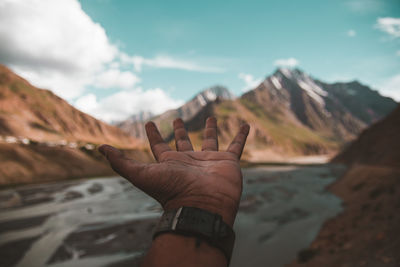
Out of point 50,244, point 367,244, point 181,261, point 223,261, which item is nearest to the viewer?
point 181,261

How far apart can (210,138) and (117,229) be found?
25.8 metres

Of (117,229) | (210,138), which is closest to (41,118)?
(117,229)

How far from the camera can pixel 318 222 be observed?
84.1 feet

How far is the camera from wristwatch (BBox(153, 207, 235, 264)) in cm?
266

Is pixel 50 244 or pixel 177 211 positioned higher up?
pixel 177 211

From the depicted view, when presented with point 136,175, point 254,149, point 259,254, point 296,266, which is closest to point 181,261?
point 136,175

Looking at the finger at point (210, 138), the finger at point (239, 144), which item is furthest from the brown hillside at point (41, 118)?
the finger at point (239, 144)

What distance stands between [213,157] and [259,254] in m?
17.6

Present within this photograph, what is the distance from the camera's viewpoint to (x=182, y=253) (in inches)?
99.9

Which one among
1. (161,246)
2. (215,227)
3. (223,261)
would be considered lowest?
(223,261)

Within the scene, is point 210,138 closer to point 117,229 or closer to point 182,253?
point 182,253

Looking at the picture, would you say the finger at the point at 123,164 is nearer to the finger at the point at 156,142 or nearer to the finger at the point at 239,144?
the finger at the point at 156,142

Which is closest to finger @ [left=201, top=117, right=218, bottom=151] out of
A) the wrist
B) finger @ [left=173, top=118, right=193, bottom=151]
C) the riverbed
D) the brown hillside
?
finger @ [left=173, top=118, right=193, bottom=151]

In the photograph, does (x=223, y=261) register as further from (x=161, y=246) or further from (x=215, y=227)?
(x=161, y=246)
